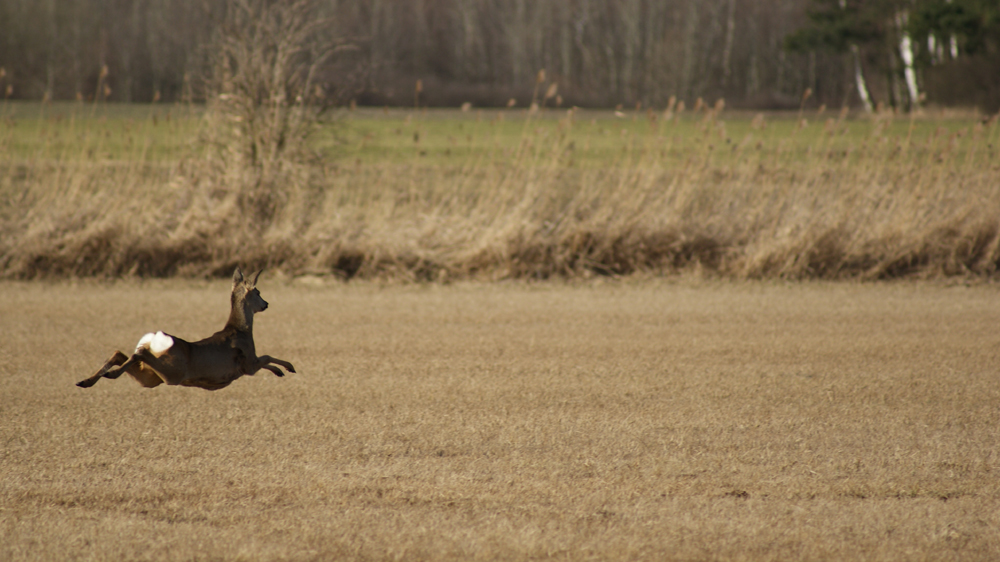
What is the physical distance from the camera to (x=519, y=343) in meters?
5.63

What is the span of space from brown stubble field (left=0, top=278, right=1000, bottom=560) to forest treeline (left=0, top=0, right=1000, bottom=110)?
25.9 metres

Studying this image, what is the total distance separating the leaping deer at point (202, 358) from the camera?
7.09 ft

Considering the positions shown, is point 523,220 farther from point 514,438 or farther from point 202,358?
point 202,358

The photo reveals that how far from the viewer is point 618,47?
57.1 m

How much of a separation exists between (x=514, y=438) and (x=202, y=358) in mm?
1864

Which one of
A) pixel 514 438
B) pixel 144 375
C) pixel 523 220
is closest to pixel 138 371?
pixel 144 375

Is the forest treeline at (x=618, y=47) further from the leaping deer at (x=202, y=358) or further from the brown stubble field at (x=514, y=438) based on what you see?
the leaping deer at (x=202, y=358)

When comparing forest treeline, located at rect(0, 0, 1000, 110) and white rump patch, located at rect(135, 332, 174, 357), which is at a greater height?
forest treeline, located at rect(0, 0, 1000, 110)

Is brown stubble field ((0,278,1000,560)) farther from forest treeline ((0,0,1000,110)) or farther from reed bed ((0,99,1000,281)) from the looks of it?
forest treeline ((0,0,1000,110))

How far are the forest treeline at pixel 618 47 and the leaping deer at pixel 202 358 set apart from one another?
93.2ft

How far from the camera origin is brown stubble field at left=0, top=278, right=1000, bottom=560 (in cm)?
292

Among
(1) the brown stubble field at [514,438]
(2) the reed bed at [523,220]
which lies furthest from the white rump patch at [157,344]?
(2) the reed bed at [523,220]

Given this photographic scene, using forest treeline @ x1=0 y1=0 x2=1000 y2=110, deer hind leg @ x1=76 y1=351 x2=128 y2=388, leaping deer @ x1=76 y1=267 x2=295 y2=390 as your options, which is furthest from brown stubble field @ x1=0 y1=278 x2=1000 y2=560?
forest treeline @ x1=0 y1=0 x2=1000 y2=110

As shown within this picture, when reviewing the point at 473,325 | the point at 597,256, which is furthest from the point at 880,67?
the point at 473,325
